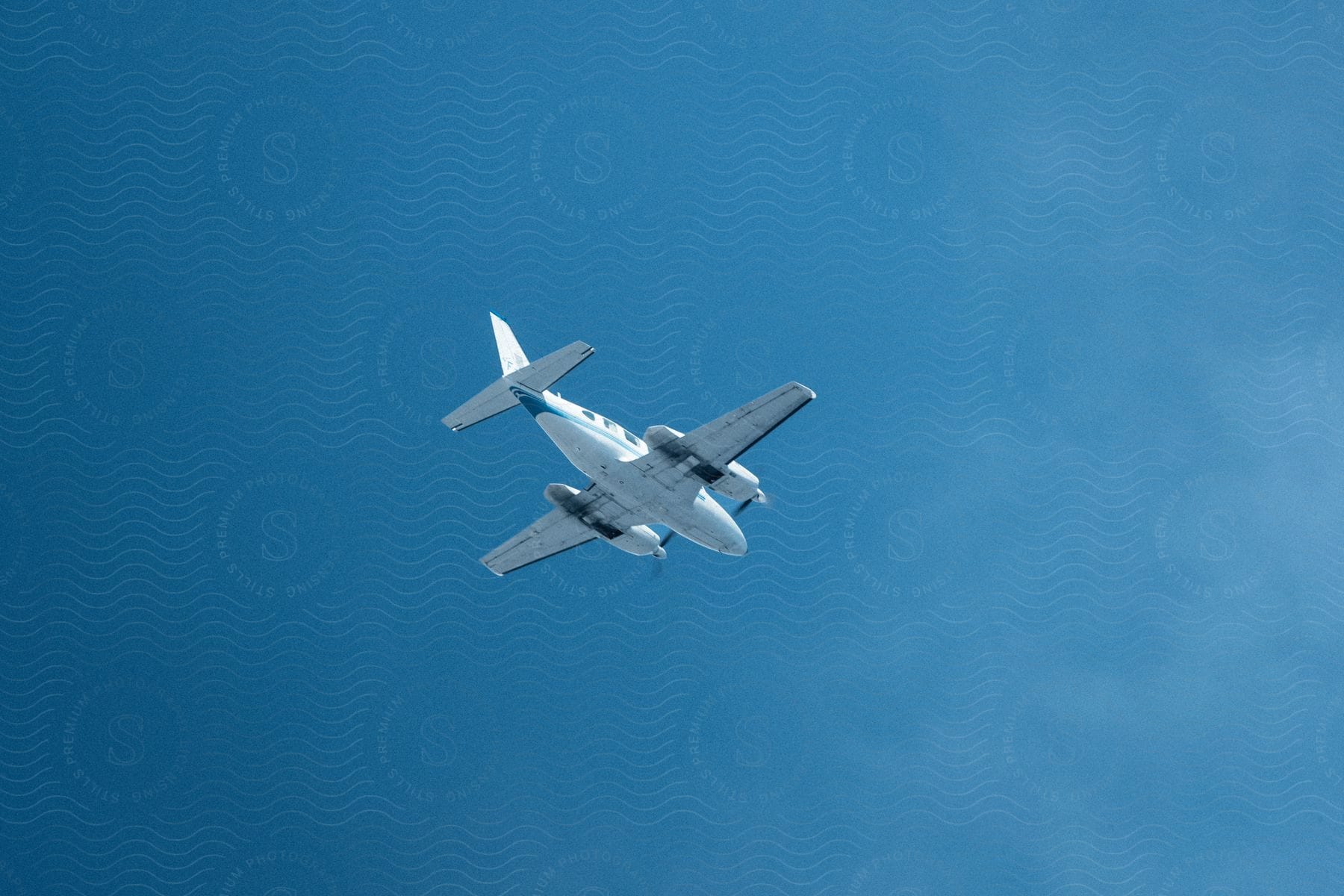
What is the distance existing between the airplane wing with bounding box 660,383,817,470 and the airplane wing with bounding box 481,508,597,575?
4.40 meters

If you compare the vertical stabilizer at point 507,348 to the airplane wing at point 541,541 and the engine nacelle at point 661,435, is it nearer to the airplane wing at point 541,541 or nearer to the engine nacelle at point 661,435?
the airplane wing at point 541,541

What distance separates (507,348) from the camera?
31.2 metres

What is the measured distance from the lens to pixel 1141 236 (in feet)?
121

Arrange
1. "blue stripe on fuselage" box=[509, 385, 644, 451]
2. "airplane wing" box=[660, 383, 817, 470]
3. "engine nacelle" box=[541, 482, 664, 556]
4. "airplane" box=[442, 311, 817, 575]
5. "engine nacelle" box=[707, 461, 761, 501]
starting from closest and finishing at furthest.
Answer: "airplane wing" box=[660, 383, 817, 470], "airplane" box=[442, 311, 817, 575], "engine nacelle" box=[707, 461, 761, 501], "blue stripe on fuselage" box=[509, 385, 644, 451], "engine nacelle" box=[541, 482, 664, 556]

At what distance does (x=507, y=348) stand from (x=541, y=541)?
4.96 m

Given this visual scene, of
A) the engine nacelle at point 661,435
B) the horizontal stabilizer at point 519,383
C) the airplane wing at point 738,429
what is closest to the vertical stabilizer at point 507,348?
the horizontal stabilizer at point 519,383

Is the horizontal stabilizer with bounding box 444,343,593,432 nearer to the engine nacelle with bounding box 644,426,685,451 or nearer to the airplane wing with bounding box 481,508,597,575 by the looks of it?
the engine nacelle with bounding box 644,426,685,451

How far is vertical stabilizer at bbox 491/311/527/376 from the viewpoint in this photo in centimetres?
3084

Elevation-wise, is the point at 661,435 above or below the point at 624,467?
above

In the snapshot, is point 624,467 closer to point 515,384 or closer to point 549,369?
point 549,369

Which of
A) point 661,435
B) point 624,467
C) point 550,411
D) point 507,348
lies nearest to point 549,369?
point 550,411

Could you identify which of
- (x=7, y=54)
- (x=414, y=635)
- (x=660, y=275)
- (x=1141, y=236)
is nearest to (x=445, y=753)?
(x=414, y=635)

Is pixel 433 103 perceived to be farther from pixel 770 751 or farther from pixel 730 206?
pixel 770 751

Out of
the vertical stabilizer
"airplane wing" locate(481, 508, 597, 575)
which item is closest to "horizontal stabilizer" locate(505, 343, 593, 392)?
the vertical stabilizer
